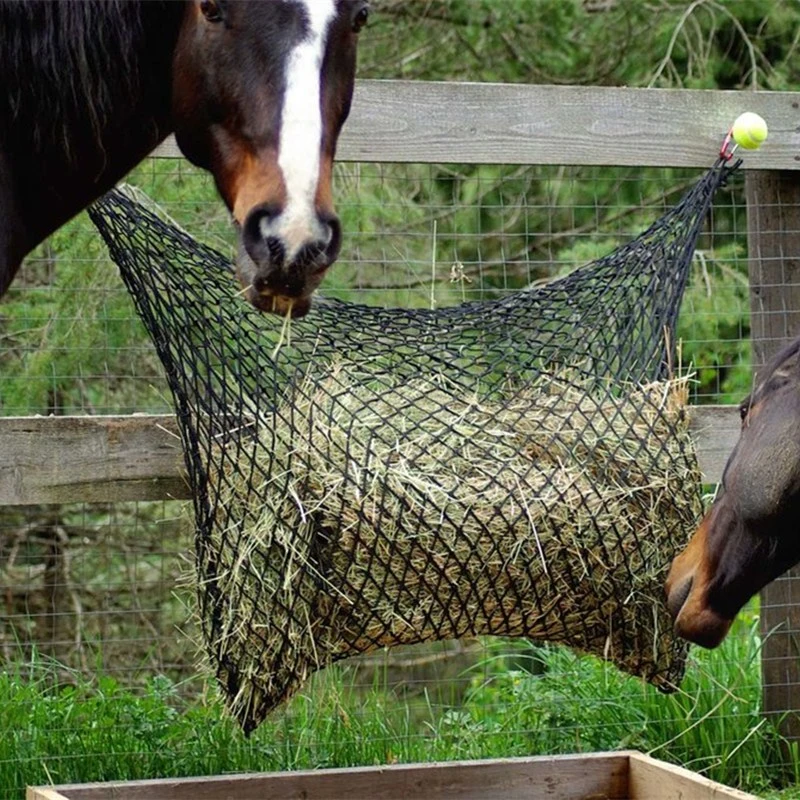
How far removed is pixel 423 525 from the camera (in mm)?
2801

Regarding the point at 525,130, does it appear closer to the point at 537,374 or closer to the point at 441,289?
the point at 537,374

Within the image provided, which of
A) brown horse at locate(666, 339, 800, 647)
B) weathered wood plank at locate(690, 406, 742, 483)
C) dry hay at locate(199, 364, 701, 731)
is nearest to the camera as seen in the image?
brown horse at locate(666, 339, 800, 647)

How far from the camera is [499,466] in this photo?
2.88 m

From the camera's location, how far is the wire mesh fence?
375 centimetres

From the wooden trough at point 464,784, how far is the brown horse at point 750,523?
19.5 inches

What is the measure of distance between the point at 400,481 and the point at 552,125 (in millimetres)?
1216

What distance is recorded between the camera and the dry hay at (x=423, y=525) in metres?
2.81

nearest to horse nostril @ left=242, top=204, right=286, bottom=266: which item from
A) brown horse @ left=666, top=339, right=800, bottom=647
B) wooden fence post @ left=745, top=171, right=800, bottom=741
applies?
brown horse @ left=666, top=339, right=800, bottom=647

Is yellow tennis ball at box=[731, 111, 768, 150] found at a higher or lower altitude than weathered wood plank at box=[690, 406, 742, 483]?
higher

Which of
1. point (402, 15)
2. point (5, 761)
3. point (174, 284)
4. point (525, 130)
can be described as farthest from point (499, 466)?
point (402, 15)

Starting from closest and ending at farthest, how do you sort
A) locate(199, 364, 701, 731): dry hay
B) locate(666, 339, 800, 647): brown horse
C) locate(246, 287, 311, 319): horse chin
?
locate(246, 287, 311, 319): horse chin, locate(666, 339, 800, 647): brown horse, locate(199, 364, 701, 731): dry hay

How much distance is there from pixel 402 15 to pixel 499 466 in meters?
3.57

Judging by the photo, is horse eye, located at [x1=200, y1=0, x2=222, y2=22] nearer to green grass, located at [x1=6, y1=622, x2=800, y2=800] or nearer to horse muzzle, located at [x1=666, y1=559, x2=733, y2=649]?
horse muzzle, located at [x1=666, y1=559, x2=733, y2=649]

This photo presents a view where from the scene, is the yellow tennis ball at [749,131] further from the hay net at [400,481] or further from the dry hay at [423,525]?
the dry hay at [423,525]
